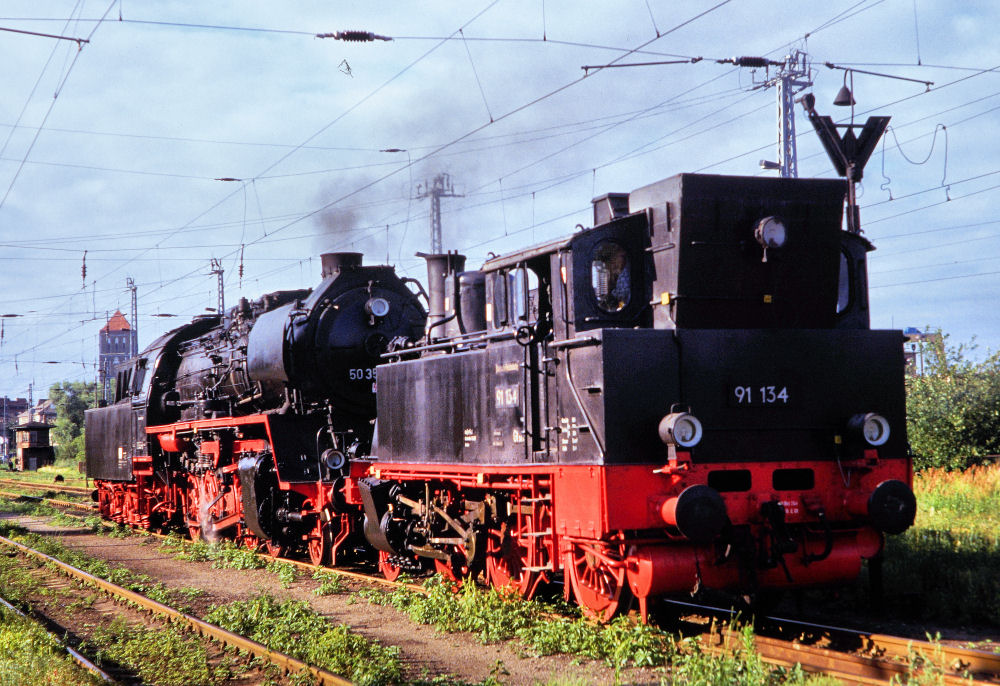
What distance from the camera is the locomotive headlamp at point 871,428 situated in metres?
8.02

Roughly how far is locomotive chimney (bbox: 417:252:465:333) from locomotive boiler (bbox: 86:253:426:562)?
3.41 ft

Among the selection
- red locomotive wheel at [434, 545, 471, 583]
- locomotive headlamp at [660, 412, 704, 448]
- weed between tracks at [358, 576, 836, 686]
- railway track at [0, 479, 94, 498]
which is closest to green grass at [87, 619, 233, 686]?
weed between tracks at [358, 576, 836, 686]

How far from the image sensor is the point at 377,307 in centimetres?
1373

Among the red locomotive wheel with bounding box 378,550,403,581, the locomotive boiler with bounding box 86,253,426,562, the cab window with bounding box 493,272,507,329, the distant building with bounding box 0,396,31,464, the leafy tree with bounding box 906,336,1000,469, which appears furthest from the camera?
the distant building with bounding box 0,396,31,464

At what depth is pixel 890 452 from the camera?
328 inches

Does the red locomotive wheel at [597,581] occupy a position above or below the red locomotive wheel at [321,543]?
above

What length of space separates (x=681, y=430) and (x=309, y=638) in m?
3.75

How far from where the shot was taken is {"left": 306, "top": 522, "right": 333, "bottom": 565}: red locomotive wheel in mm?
13469

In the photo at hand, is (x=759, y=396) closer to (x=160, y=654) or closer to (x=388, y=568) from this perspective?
(x=160, y=654)

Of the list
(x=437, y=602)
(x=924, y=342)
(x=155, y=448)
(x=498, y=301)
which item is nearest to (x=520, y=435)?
(x=498, y=301)

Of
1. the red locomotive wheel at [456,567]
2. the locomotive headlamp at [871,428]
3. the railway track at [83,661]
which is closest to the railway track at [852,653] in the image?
the locomotive headlamp at [871,428]

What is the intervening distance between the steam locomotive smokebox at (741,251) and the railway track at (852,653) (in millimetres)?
2488

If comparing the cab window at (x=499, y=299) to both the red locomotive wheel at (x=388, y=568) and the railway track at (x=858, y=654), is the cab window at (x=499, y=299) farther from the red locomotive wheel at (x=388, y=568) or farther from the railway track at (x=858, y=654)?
the red locomotive wheel at (x=388, y=568)

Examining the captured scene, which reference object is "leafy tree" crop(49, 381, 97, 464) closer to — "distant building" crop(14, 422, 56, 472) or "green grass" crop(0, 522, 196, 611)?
"distant building" crop(14, 422, 56, 472)
